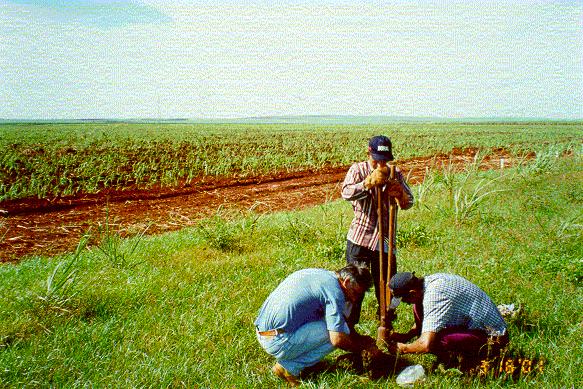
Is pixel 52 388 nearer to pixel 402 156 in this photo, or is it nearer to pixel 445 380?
pixel 445 380

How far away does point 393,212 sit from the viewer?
377 centimetres

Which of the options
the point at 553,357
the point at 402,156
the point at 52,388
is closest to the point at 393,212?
the point at 553,357

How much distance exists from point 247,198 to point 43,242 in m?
5.38

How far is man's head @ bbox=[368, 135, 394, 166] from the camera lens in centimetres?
369

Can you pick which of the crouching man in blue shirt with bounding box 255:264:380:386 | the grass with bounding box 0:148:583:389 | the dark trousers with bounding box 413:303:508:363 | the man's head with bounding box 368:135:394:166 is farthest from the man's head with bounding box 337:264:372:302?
the man's head with bounding box 368:135:394:166

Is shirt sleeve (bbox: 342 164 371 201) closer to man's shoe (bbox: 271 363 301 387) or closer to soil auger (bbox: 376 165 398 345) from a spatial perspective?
soil auger (bbox: 376 165 398 345)

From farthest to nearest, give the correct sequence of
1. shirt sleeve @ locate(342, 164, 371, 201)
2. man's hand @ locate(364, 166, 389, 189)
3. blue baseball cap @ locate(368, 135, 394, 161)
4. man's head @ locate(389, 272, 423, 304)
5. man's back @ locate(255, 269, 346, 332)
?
shirt sleeve @ locate(342, 164, 371, 201) → blue baseball cap @ locate(368, 135, 394, 161) → man's hand @ locate(364, 166, 389, 189) → man's head @ locate(389, 272, 423, 304) → man's back @ locate(255, 269, 346, 332)

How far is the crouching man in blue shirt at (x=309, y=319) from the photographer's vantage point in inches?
124

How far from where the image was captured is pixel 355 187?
3904 mm

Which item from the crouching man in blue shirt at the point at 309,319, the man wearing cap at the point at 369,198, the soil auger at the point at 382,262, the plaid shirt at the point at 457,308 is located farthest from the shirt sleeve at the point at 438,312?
the man wearing cap at the point at 369,198

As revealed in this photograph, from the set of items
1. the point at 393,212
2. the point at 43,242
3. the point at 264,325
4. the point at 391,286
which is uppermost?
the point at 393,212

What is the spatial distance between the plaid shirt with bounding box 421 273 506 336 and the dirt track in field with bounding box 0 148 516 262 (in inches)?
139

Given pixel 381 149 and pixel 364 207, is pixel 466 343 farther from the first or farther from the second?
pixel 381 149

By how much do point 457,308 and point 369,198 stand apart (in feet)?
4.10
